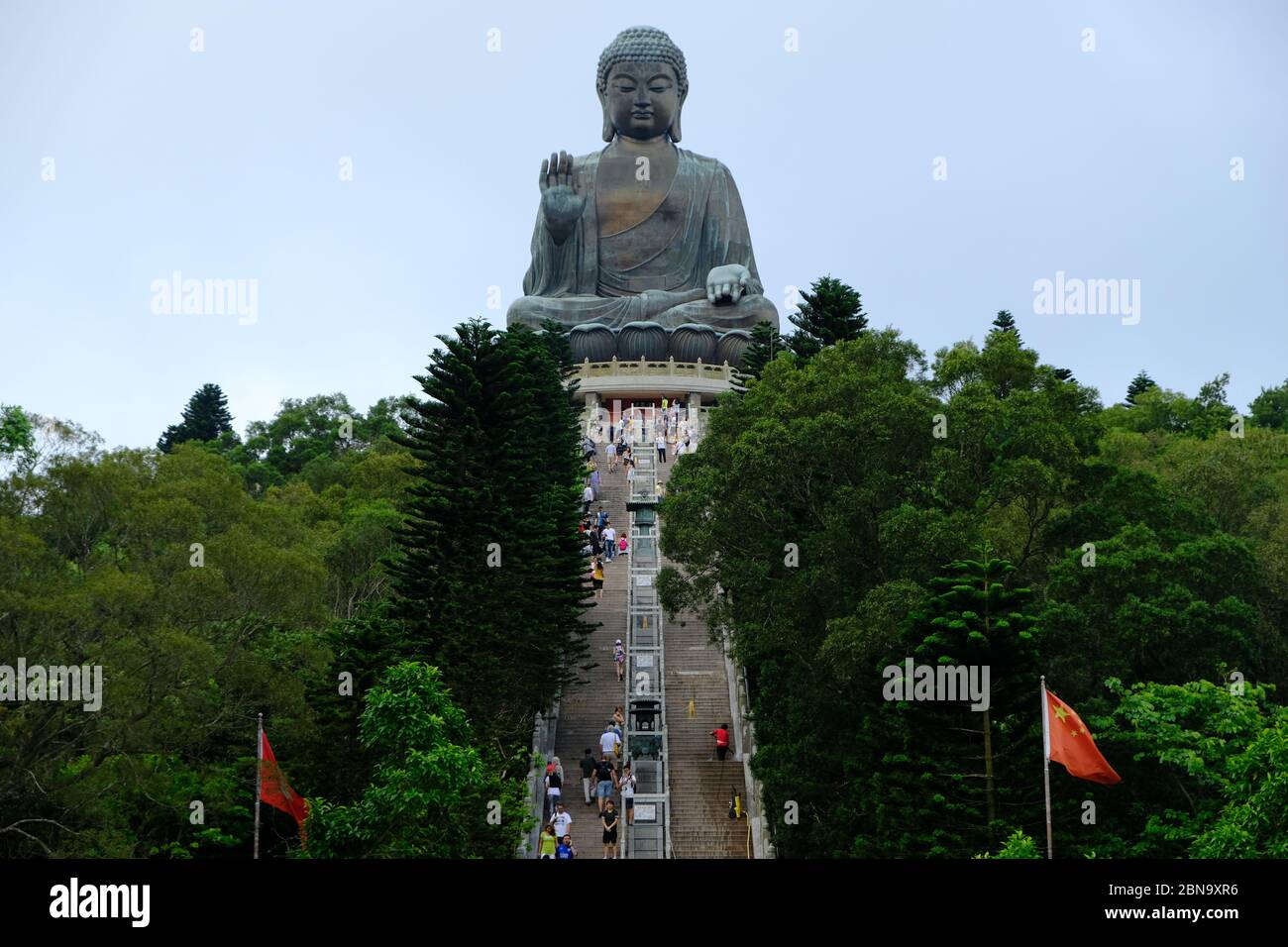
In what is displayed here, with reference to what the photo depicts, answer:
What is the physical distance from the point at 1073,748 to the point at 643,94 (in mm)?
37858

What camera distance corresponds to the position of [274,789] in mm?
17703

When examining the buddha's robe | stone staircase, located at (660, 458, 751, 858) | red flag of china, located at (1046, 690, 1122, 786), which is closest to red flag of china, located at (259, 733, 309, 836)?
stone staircase, located at (660, 458, 751, 858)

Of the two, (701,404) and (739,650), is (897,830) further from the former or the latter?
(701,404)

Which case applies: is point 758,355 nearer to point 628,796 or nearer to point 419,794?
point 628,796

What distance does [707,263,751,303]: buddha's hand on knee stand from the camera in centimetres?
4850

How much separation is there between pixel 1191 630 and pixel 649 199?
34.0 metres

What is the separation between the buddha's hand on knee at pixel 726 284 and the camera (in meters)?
48.5

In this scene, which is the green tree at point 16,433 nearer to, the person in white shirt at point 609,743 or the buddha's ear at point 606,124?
the person in white shirt at point 609,743

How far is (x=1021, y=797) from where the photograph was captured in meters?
17.9

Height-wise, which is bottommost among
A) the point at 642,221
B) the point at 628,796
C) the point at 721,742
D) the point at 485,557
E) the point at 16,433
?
the point at 628,796

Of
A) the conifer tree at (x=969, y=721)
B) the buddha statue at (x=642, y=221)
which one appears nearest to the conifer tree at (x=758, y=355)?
the buddha statue at (x=642, y=221)


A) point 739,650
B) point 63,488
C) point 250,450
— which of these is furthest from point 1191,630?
point 250,450

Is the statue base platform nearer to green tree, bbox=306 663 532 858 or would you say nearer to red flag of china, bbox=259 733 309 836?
green tree, bbox=306 663 532 858

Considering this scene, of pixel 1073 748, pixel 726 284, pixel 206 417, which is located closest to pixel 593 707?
pixel 1073 748
